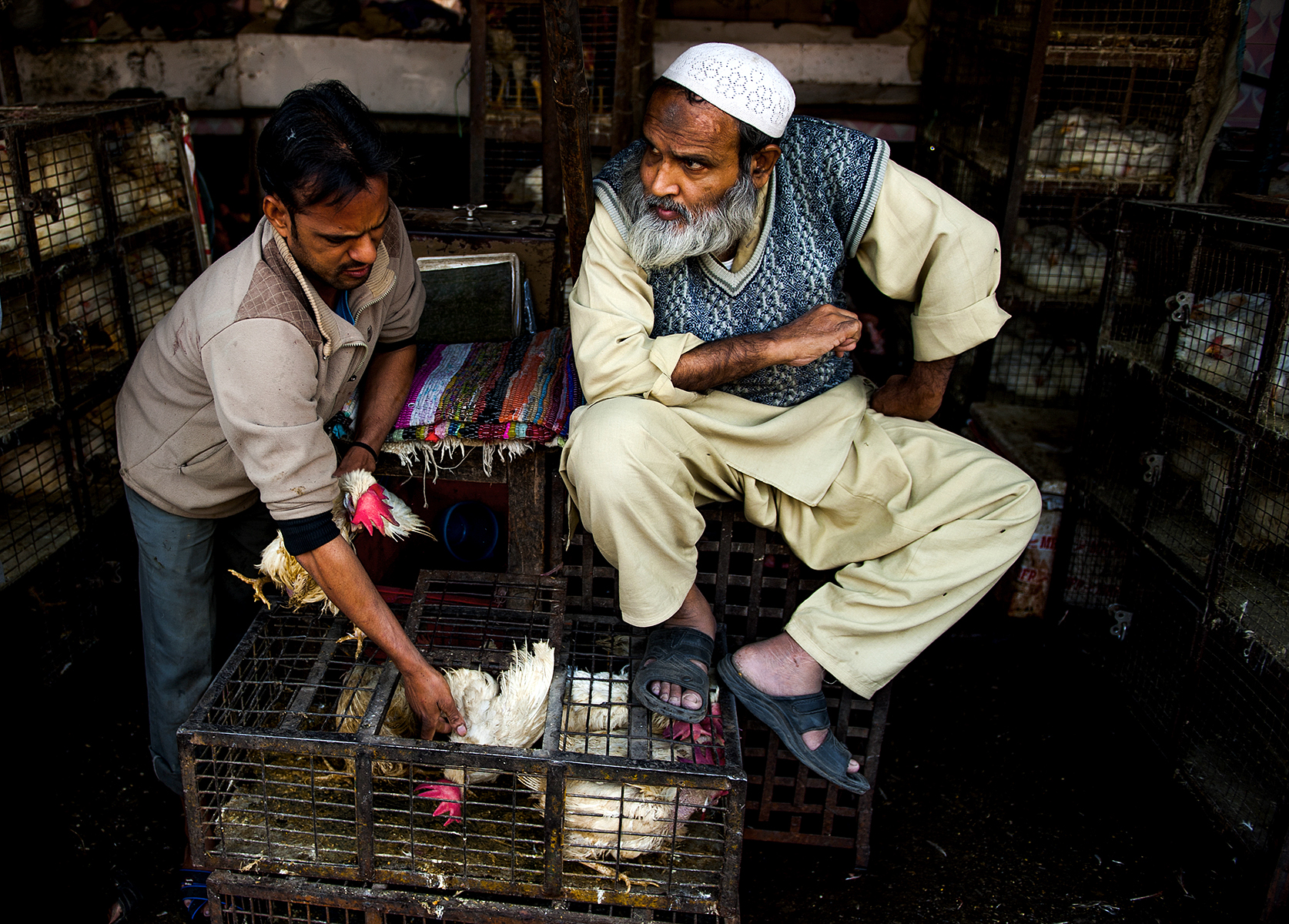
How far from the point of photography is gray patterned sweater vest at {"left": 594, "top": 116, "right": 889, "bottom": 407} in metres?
2.53

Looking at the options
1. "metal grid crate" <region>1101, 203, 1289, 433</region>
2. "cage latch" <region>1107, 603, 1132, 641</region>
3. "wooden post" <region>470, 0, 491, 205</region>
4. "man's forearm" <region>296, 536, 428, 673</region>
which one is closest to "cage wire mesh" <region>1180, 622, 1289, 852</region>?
"cage latch" <region>1107, 603, 1132, 641</region>

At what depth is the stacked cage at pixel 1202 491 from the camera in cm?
253

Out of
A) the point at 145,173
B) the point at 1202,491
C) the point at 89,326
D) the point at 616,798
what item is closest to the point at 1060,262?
the point at 1202,491

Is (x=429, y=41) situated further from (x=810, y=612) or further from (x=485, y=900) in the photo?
(x=485, y=900)

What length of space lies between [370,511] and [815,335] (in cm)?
118

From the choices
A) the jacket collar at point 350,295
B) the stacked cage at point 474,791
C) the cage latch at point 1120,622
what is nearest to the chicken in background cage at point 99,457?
the stacked cage at point 474,791

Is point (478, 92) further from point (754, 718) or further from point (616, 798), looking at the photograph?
point (616, 798)

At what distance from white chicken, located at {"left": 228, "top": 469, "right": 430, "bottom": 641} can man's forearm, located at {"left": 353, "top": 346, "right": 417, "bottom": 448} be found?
0.50 ft

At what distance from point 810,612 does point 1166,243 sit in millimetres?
1685

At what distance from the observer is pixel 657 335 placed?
2574 mm

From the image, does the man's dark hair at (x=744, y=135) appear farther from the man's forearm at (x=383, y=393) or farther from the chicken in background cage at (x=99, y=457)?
the chicken in background cage at (x=99, y=457)

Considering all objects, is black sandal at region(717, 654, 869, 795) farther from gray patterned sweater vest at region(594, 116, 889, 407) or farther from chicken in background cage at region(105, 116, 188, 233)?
chicken in background cage at region(105, 116, 188, 233)

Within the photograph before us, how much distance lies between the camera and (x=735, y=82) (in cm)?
232

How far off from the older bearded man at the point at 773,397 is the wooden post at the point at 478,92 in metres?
2.19
